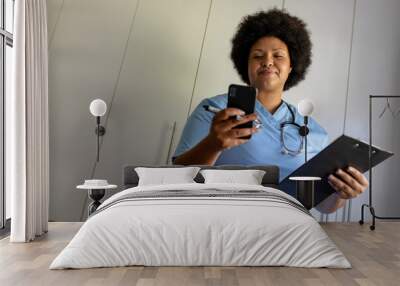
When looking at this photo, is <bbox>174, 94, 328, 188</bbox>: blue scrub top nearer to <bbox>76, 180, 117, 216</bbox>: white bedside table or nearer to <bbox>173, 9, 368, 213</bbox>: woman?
<bbox>173, 9, 368, 213</bbox>: woman

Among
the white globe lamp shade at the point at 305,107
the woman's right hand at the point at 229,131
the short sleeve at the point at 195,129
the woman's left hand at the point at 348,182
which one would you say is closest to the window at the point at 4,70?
the short sleeve at the point at 195,129

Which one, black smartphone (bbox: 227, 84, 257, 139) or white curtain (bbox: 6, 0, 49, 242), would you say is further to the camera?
black smartphone (bbox: 227, 84, 257, 139)

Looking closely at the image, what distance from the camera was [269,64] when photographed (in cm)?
649

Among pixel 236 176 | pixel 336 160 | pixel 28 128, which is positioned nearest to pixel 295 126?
pixel 336 160

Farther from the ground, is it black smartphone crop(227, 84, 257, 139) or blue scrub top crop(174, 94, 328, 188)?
black smartphone crop(227, 84, 257, 139)

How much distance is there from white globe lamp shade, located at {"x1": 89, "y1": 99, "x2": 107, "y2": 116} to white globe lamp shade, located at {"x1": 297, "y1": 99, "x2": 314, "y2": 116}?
2207 millimetres

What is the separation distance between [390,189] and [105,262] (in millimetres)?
4004

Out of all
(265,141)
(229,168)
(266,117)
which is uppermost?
(266,117)

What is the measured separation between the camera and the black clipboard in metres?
Answer: 6.00

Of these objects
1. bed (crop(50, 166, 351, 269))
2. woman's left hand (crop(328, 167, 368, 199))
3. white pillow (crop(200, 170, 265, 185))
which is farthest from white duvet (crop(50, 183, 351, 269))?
woman's left hand (crop(328, 167, 368, 199))

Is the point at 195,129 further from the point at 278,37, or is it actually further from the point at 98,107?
the point at 278,37

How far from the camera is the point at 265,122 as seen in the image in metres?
6.50

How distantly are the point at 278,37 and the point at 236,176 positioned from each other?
5.77 ft

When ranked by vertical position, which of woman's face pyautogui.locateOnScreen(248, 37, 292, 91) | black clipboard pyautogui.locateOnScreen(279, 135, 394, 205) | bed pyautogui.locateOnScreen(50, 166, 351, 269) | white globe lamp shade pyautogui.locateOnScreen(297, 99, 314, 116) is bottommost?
bed pyautogui.locateOnScreen(50, 166, 351, 269)
